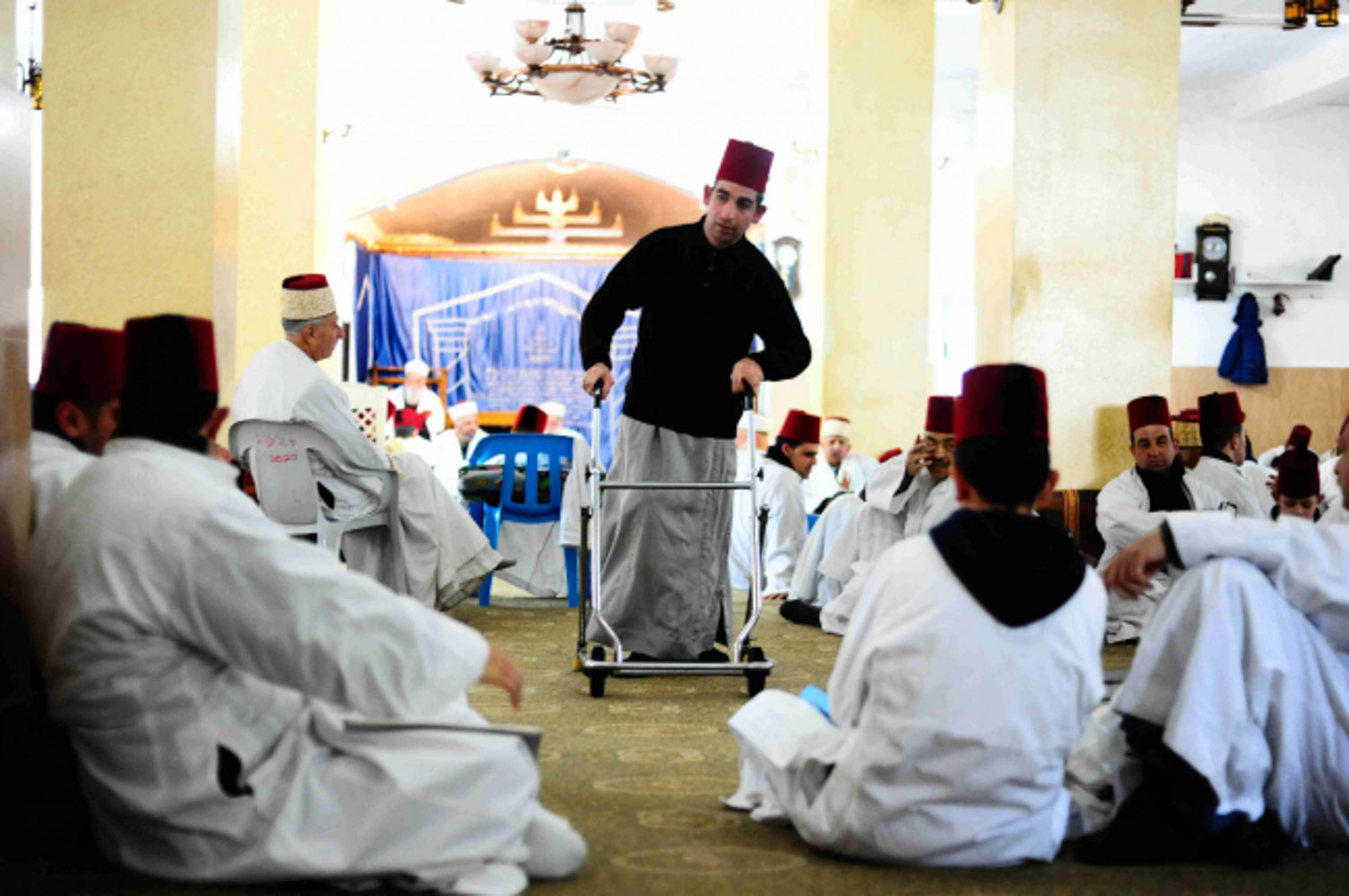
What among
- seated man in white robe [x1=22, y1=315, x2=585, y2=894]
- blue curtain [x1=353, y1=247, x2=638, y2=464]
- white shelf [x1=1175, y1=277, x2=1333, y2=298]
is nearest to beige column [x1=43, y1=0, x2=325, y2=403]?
seated man in white robe [x1=22, y1=315, x2=585, y2=894]

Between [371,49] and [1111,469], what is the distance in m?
9.75

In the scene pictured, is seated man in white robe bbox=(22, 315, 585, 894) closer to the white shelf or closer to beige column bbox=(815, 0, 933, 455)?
beige column bbox=(815, 0, 933, 455)

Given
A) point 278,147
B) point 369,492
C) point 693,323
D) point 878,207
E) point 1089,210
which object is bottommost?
point 369,492

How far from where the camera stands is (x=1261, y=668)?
242 cm

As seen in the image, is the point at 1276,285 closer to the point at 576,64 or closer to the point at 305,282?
the point at 576,64

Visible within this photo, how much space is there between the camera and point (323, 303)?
539 cm

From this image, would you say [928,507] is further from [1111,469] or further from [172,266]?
[172,266]

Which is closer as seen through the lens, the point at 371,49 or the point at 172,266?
the point at 172,266

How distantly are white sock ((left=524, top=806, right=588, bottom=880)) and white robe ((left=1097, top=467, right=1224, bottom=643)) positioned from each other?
3729 mm

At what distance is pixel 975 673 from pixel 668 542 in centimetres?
229

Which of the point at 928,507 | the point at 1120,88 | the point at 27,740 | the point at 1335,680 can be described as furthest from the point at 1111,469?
the point at 27,740

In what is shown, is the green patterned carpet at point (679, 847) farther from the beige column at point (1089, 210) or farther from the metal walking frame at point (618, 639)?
the beige column at point (1089, 210)

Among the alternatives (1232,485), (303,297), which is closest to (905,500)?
(1232,485)

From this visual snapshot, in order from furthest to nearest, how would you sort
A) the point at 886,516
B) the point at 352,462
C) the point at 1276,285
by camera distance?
the point at 1276,285, the point at 886,516, the point at 352,462
